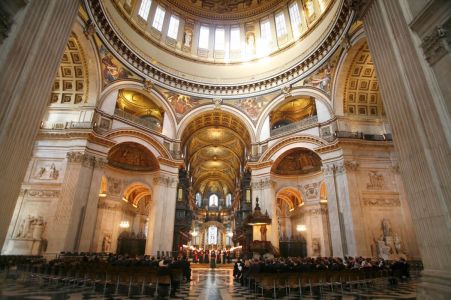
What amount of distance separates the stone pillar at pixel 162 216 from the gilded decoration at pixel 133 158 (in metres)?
1.46

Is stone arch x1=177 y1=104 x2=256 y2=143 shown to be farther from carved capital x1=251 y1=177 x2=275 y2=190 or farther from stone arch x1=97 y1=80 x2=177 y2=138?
carved capital x1=251 y1=177 x2=275 y2=190

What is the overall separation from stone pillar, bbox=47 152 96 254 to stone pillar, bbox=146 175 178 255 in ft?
15.3

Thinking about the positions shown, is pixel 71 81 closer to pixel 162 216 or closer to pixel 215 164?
pixel 162 216

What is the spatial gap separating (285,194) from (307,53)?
39.2 ft

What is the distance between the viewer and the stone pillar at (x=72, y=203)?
12789 millimetres

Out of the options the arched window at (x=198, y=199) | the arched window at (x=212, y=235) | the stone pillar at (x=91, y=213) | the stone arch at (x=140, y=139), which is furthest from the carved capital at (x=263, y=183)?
the arched window at (x=212, y=235)

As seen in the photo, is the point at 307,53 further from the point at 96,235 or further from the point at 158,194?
the point at 96,235

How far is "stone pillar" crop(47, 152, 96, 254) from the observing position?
12789 millimetres

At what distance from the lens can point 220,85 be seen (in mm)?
22047

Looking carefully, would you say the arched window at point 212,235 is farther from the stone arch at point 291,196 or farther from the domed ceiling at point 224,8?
the domed ceiling at point 224,8

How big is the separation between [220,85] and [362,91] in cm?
1101

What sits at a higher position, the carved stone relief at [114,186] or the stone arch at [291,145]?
the stone arch at [291,145]

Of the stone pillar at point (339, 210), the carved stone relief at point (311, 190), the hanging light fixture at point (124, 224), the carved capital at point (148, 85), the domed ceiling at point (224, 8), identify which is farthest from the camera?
the domed ceiling at point (224, 8)

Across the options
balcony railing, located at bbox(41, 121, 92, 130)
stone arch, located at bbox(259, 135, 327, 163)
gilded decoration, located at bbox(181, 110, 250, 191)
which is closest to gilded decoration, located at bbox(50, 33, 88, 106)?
balcony railing, located at bbox(41, 121, 92, 130)
